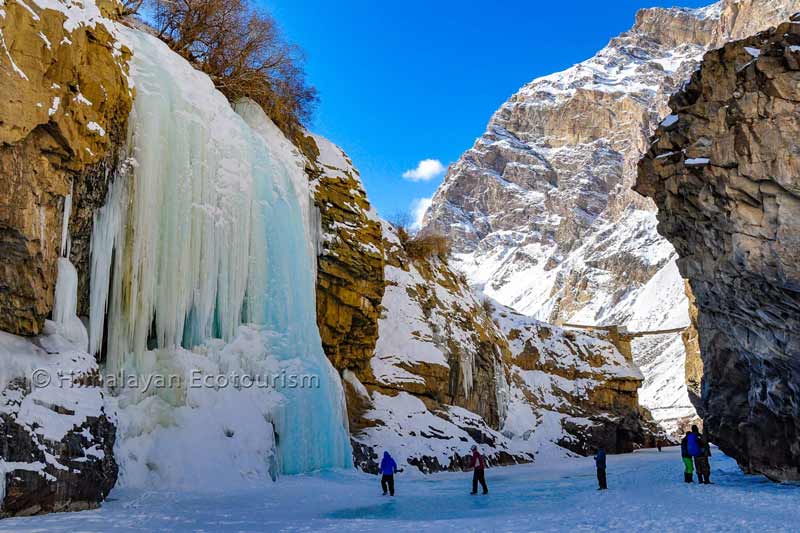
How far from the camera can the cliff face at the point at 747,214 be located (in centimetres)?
1220

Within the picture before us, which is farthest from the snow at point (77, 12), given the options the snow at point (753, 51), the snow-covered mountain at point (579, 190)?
the snow-covered mountain at point (579, 190)

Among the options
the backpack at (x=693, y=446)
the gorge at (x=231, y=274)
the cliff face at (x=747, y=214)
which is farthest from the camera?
the backpack at (x=693, y=446)

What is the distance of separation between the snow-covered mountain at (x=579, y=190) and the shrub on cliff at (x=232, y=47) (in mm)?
94936

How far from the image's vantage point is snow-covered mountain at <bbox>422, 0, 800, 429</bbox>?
128750mm

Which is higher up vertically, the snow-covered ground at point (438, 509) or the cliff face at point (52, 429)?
the cliff face at point (52, 429)

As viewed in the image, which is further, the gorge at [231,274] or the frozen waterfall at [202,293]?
the frozen waterfall at [202,293]

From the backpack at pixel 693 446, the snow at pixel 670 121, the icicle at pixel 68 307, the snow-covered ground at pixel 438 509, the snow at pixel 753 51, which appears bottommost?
the snow-covered ground at pixel 438 509

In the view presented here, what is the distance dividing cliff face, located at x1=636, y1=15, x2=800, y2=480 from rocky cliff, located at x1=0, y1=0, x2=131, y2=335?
36.6 feet

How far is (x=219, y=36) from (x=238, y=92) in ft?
7.60

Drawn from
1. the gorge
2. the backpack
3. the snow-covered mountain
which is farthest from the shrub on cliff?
the snow-covered mountain

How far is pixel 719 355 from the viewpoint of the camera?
1728 centimetres

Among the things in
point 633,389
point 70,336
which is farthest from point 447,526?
point 633,389

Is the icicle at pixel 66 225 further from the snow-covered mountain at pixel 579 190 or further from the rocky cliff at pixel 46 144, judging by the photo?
the snow-covered mountain at pixel 579 190

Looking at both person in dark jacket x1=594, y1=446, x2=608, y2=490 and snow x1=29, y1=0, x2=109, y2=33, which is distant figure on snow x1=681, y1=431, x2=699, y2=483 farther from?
snow x1=29, y1=0, x2=109, y2=33
